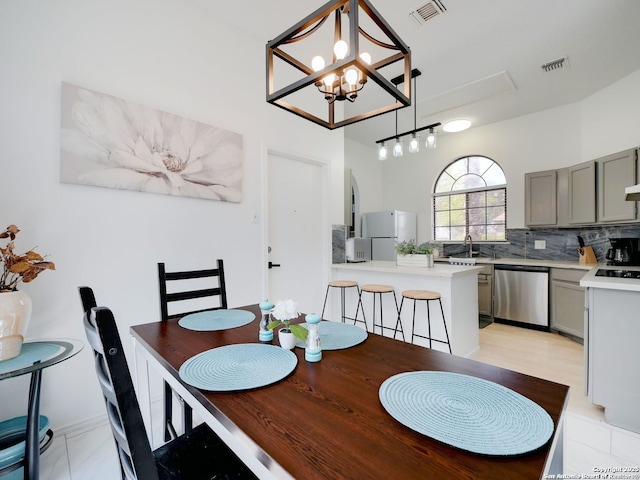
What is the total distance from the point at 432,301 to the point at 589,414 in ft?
4.09

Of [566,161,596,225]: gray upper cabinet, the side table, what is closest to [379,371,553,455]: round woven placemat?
the side table

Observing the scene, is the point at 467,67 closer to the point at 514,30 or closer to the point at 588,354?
the point at 514,30

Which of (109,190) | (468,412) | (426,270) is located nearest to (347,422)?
(468,412)

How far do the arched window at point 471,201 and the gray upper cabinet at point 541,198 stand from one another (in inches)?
17.4

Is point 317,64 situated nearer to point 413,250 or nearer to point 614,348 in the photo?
point 413,250

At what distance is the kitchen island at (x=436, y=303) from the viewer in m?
2.66

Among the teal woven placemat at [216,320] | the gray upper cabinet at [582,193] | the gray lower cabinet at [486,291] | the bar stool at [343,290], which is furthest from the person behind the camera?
the gray lower cabinet at [486,291]

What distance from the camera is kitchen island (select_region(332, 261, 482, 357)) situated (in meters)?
2.66

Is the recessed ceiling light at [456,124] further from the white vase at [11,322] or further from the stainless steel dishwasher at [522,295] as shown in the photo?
the white vase at [11,322]

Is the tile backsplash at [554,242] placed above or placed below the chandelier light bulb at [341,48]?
below

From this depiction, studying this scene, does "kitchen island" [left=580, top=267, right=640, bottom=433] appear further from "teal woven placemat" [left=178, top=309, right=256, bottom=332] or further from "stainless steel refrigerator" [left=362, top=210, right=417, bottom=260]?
"stainless steel refrigerator" [left=362, top=210, right=417, bottom=260]

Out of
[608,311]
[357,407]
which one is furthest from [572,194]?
[357,407]

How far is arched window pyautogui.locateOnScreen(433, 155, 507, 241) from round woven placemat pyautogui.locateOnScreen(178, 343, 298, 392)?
4.72 meters

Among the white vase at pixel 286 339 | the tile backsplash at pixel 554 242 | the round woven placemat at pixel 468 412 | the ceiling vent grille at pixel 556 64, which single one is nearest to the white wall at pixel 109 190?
the white vase at pixel 286 339
